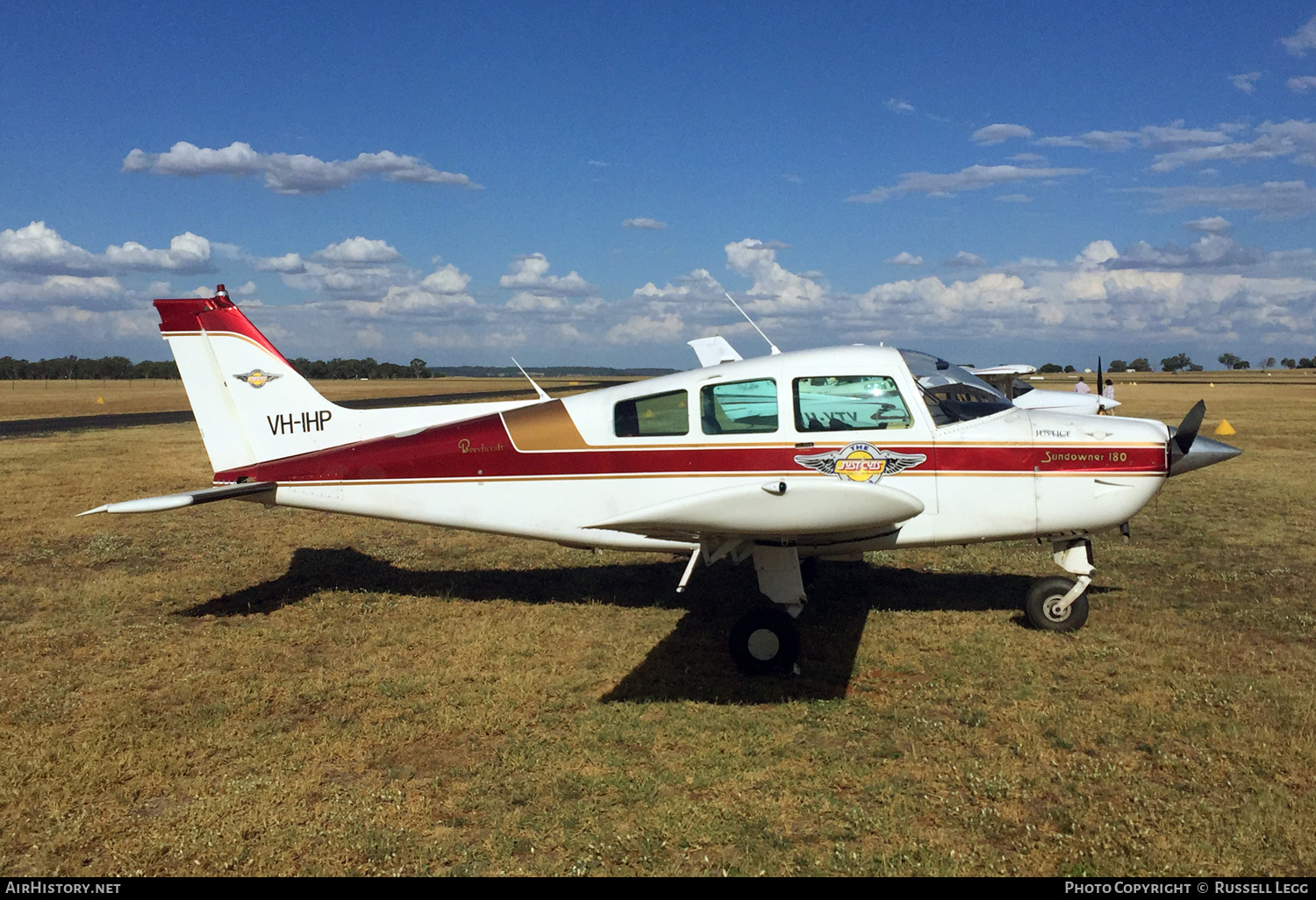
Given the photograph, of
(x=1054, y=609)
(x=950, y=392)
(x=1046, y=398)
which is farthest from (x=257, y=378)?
(x=1046, y=398)

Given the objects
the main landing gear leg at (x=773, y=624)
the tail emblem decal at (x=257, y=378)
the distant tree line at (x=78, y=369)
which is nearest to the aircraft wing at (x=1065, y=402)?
the main landing gear leg at (x=773, y=624)

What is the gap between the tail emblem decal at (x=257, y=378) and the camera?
902 cm

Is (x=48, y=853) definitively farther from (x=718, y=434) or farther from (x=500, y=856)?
(x=718, y=434)

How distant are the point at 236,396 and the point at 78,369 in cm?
12142

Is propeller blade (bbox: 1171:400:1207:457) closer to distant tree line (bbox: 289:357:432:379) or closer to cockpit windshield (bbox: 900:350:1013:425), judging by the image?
cockpit windshield (bbox: 900:350:1013:425)

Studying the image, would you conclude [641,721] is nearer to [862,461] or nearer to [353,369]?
[862,461]

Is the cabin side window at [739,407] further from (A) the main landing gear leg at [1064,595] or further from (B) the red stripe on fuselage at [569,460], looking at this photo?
(A) the main landing gear leg at [1064,595]

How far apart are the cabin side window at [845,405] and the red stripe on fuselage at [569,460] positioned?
0.25m

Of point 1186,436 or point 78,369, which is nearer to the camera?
point 1186,436

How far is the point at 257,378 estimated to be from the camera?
9.03 m

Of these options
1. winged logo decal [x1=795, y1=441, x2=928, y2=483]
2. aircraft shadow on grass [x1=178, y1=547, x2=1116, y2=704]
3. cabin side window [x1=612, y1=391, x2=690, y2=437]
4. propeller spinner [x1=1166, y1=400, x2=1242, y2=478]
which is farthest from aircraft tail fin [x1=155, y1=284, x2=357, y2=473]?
propeller spinner [x1=1166, y1=400, x2=1242, y2=478]

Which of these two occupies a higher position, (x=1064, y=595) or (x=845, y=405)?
(x=845, y=405)
